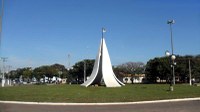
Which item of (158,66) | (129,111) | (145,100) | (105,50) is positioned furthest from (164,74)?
(129,111)

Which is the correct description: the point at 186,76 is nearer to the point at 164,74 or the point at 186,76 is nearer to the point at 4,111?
the point at 164,74

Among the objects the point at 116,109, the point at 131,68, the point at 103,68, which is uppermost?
the point at 131,68

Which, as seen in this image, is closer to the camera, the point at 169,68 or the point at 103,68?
the point at 103,68

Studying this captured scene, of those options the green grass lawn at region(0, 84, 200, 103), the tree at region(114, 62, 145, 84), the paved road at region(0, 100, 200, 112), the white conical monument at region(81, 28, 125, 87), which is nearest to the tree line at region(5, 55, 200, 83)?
the tree at region(114, 62, 145, 84)

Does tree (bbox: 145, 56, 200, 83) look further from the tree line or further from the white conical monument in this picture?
the white conical monument

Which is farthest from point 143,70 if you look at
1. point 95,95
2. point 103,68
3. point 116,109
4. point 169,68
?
point 116,109

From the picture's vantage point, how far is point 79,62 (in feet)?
412

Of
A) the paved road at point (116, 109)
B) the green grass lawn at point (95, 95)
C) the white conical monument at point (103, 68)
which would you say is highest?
the white conical monument at point (103, 68)

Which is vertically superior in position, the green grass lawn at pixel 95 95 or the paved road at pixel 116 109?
the green grass lawn at pixel 95 95

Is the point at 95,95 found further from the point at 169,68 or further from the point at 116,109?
the point at 169,68

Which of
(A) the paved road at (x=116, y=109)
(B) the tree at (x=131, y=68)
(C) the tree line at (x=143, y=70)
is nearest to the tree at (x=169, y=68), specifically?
(C) the tree line at (x=143, y=70)

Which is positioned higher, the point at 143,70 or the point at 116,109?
the point at 143,70

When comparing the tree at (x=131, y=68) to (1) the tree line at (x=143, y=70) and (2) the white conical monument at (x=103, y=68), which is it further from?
(2) the white conical monument at (x=103, y=68)

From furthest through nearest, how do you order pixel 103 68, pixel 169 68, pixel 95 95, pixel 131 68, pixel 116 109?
pixel 131 68, pixel 169 68, pixel 103 68, pixel 95 95, pixel 116 109
